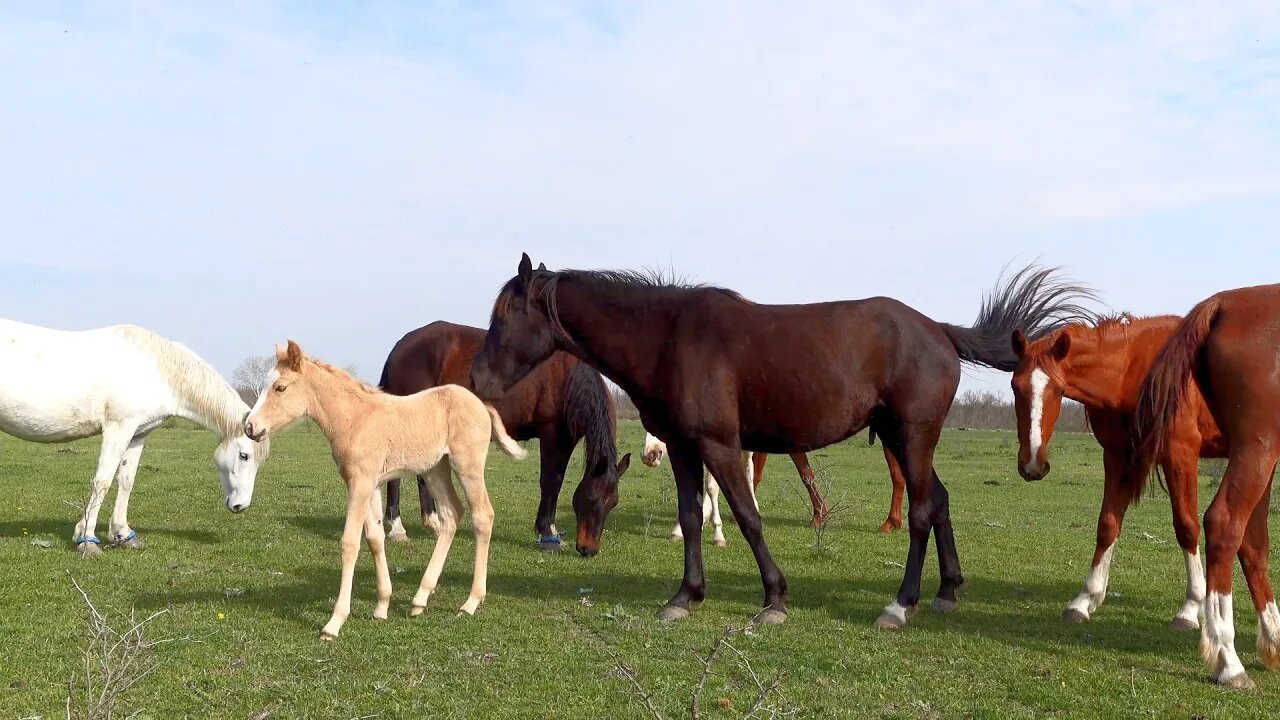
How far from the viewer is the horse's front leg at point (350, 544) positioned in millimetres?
6492

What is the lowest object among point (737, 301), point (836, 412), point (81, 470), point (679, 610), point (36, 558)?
point (81, 470)

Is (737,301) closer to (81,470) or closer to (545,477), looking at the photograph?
(545,477)

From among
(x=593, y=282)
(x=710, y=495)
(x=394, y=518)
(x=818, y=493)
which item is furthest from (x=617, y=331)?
(x=818, y=493)

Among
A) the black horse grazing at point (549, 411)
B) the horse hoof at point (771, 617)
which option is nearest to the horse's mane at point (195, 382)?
the black horse grazing at point (549, 411)

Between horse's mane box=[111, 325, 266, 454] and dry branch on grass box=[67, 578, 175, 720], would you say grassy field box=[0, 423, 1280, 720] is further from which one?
horse's mane box=[111, 325, 266, 454]

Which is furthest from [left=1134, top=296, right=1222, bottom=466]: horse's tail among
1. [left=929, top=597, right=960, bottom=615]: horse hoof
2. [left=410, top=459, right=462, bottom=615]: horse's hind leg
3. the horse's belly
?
the horse's belly

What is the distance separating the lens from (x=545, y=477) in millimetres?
11289

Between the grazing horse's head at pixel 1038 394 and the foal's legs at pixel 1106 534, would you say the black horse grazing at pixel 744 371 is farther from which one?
the foal's legs at pixel 1106 534

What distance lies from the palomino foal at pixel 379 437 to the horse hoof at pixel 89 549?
369 cm

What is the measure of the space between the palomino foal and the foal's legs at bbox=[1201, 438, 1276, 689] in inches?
179

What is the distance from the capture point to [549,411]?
1131 cm

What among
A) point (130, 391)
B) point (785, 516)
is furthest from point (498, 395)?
point (785, 516)

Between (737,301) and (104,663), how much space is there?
209 inches

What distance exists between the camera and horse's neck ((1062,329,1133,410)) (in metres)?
7.33
